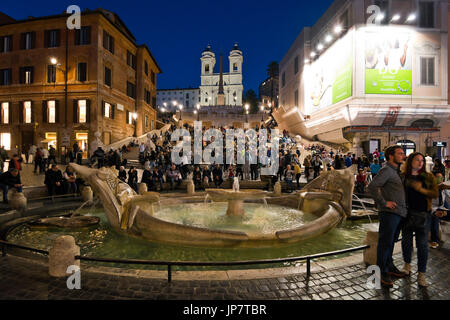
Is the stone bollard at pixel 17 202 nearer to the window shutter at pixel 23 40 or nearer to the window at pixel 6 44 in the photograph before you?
the window shutter at pixel 23 40

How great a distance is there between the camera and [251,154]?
1656cm

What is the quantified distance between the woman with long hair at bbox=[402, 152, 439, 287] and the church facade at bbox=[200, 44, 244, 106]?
10054 centimetres

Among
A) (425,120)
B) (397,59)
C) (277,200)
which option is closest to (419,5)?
(397,59)

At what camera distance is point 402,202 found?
11.3ft

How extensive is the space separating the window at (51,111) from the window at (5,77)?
6184 millimetres

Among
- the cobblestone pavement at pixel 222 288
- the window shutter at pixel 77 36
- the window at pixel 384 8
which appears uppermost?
the window at pixel 384 8

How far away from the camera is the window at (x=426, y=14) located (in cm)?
2509

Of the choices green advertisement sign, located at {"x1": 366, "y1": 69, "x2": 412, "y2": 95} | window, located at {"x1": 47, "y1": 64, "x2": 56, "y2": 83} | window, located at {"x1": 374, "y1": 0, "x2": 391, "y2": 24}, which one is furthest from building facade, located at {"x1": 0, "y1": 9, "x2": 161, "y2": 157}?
window, located at {"x1": 374, "y1": 0, "x2": 391, "y2": 24}

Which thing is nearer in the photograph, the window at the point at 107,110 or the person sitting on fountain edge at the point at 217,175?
the person sitting on fountain edge at the point at 217,175

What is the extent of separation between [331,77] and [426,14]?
10.1 meters

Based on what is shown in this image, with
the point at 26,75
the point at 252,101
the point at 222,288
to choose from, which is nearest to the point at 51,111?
the point at 26,75

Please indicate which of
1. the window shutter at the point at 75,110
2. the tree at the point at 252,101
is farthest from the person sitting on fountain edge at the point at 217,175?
the tree at the point at 252,101

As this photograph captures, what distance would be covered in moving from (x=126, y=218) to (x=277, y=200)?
544 cm

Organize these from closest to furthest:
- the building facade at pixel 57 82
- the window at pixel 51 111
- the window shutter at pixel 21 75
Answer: the building facade at pixel 57 82, the window at pixel 51 111, the window shutter at pixel 21 75
